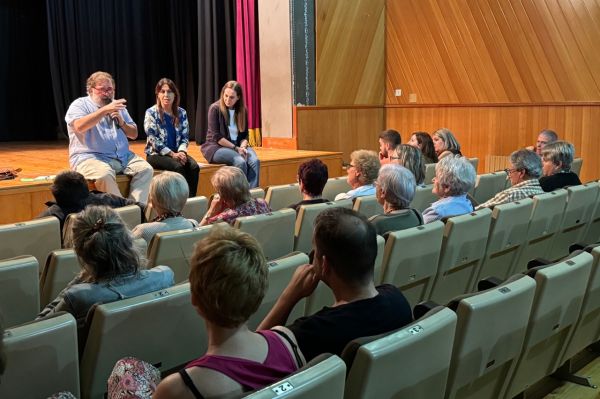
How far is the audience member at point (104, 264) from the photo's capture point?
2.08 meters

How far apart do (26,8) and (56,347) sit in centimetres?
941

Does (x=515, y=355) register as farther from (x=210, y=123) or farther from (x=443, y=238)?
(x=210, y=123)

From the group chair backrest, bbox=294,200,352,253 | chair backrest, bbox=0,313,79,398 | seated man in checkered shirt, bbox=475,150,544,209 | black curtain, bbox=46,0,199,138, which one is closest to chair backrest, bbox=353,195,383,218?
chair backrest, bbox=294,200,352,253

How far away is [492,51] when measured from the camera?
805cm

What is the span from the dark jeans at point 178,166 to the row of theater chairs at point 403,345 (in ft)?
11.9

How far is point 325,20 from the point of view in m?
8.40

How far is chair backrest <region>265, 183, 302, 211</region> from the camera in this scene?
14.3 ft

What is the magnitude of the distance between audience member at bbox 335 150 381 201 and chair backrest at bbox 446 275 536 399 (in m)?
2.19

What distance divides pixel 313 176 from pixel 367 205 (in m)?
0.37

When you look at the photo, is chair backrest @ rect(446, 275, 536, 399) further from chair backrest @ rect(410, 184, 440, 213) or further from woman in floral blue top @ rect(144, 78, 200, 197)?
woman in floral blue top @ rect(144, 78, 200, 197)

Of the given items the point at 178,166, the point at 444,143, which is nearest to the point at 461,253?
the point at 444,143

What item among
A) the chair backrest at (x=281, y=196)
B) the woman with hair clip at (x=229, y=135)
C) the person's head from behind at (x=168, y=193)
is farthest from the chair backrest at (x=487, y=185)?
the person's head from behind at (x=168, y=193)

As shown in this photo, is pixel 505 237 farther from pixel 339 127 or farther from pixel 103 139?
pixel 339 127

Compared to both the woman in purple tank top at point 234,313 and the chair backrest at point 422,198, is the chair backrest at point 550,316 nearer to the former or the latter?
the woman in purple tank top at point 234,313
